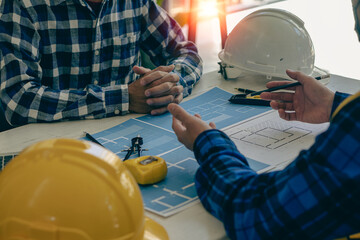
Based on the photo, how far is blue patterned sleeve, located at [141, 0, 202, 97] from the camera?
1.69 metres

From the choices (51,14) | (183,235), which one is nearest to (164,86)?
(51,14)

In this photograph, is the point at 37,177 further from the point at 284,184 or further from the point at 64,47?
the point at 64,47

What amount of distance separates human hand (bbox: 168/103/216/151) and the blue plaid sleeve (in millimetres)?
203

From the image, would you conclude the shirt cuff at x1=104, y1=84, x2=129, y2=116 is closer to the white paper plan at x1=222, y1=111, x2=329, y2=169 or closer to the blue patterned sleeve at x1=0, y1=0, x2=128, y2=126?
the blue patterned sleeve at x1=0, y1=0, x2=128, y2=126

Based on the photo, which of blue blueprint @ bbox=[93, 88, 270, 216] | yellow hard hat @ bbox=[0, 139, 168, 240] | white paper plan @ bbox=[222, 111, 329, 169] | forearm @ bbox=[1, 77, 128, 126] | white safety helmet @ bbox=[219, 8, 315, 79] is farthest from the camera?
white safety helmet @ bbox=[219, 8, 315, 79]

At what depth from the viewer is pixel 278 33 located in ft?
4.93

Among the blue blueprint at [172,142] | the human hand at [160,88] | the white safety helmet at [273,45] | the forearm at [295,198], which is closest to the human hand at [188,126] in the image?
Result: the blue blueprint at [172,142]

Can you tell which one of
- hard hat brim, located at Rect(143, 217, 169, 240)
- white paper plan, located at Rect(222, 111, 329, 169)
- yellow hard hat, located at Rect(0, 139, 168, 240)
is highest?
yellow hard hat, located at Rect(0, 139, 168, 240)

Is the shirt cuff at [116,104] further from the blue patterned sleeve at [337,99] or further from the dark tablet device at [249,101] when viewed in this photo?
the blue patterned sleeve at [337,99]

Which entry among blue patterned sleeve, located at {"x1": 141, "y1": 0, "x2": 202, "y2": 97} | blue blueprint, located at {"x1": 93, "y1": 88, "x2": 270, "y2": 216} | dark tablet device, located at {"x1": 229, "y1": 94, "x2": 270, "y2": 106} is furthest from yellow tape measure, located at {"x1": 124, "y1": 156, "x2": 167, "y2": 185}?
blue patterned sleeve, located at {"x1": 141, "y1": 0, "x2": 202, "y2": 97}

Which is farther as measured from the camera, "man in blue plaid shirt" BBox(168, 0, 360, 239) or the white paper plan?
the white paper plan

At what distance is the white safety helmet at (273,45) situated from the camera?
4.92ft

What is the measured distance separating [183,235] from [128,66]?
1.08m

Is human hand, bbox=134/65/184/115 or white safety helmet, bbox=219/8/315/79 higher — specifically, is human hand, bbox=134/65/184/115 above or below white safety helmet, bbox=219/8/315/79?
below
